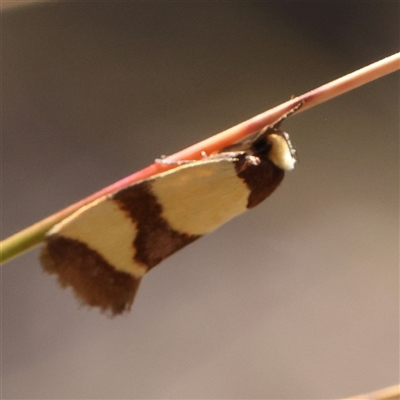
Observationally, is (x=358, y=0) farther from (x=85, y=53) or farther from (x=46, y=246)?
(x=46, y=246)

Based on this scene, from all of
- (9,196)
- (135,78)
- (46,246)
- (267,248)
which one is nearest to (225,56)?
(135,78)

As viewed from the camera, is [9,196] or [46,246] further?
[9,196]

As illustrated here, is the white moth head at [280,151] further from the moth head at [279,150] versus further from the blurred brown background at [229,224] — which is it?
the blurred brown background at [229,224]

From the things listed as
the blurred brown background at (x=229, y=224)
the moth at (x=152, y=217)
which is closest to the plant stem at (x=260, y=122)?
the moth at (x=152, y=217)

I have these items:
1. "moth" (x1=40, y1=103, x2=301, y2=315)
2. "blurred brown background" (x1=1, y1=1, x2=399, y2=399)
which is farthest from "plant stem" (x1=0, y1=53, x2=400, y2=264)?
"blurred brown background" (x1=1, y1=1, x2=399, y2=399)

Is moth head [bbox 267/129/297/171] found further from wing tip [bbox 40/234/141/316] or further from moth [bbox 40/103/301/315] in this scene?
wing tip [bbox 40/234/141/316]

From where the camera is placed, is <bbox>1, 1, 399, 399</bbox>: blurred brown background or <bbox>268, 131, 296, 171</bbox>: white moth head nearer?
<bbox>268, 131, 296, 171</bbox>: white moth head

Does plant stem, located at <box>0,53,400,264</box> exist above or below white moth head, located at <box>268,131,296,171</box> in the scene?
above

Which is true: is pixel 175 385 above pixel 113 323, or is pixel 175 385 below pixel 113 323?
below
